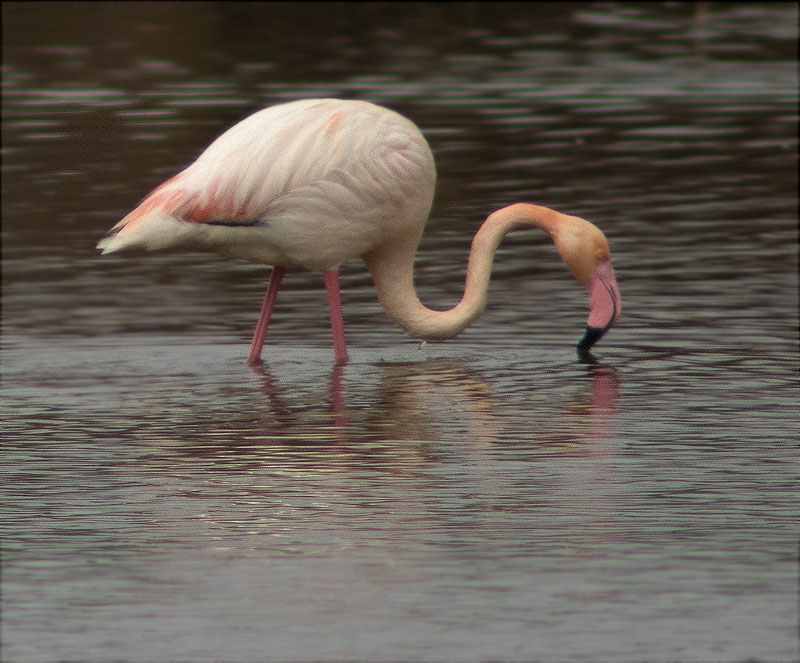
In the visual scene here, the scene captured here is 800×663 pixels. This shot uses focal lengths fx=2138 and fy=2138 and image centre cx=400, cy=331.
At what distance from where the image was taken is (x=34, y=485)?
7723mm

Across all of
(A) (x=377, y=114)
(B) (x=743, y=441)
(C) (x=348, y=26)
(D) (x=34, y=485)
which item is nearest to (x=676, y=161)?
(A) (x=377, y=114)

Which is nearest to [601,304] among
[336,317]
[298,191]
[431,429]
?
[336,317]

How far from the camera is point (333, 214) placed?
10781 mm

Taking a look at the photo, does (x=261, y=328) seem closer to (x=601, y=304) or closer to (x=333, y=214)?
(x=333, y=214)

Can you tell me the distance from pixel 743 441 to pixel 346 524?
212 cm

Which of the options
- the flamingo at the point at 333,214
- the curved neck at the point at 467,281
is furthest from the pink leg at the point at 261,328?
the curved neck at the point at 467,281

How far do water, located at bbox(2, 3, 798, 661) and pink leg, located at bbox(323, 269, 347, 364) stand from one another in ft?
0.48

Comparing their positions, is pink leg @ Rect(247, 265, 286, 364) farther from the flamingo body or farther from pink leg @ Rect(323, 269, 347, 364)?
pink leg @ Rect(323, 269, 347, 364)

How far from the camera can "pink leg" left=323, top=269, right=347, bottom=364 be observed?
10.8 m

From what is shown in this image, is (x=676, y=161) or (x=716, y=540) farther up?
(x=716, y=540)

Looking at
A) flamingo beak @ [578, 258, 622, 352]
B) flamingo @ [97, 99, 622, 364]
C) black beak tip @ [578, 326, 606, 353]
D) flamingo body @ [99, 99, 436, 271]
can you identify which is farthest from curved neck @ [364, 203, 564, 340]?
black beak tip @ [578, 326, 606, 353]

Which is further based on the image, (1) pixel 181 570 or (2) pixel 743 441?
(2) pixel 743 441

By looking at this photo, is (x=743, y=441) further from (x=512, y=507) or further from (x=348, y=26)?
(x=348, y=26)

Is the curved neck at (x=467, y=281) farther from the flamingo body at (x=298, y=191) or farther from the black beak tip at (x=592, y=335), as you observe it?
the black beak tip at (x=592, y=335)
